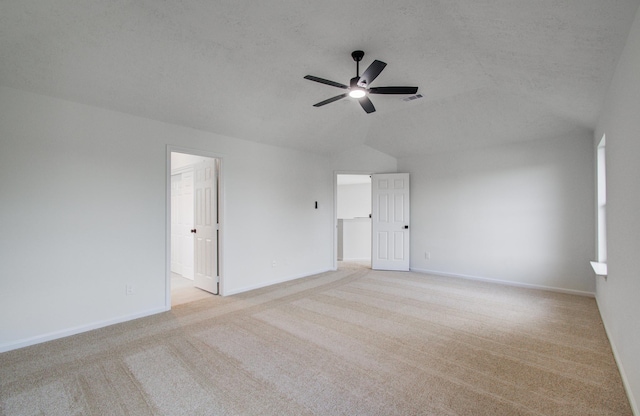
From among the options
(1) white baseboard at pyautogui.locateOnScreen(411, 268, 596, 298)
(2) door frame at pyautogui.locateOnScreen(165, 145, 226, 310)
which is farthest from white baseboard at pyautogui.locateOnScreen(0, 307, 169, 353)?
(1) white baseboard at pyautogui.locateOnScreen(411, 268, 596, 298)

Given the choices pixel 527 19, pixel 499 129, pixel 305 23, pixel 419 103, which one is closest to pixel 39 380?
pixel 305 23

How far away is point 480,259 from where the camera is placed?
541 cm

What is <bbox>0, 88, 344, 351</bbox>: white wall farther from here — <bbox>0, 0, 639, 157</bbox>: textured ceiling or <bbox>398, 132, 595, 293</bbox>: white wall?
<bbox>398, 132, 595, 293</bbox>: white wall

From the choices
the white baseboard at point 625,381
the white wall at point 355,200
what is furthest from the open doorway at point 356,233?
the white baseboard at point 625,381

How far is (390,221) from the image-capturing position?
252 inches

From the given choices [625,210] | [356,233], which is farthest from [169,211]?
[356,233]

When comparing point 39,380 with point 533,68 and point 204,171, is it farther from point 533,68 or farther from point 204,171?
point 533,68

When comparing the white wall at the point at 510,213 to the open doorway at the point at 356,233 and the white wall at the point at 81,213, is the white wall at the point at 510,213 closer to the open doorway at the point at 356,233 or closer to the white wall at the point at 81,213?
the open doorway at the point at 356,233

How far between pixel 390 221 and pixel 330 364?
4294 millimetres

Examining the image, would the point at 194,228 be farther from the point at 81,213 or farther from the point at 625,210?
the point at 625,210

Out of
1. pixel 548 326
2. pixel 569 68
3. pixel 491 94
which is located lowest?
pixel 548 326

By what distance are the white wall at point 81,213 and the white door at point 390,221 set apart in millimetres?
3190

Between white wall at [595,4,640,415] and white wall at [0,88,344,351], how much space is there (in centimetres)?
433

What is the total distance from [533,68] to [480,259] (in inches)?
141
